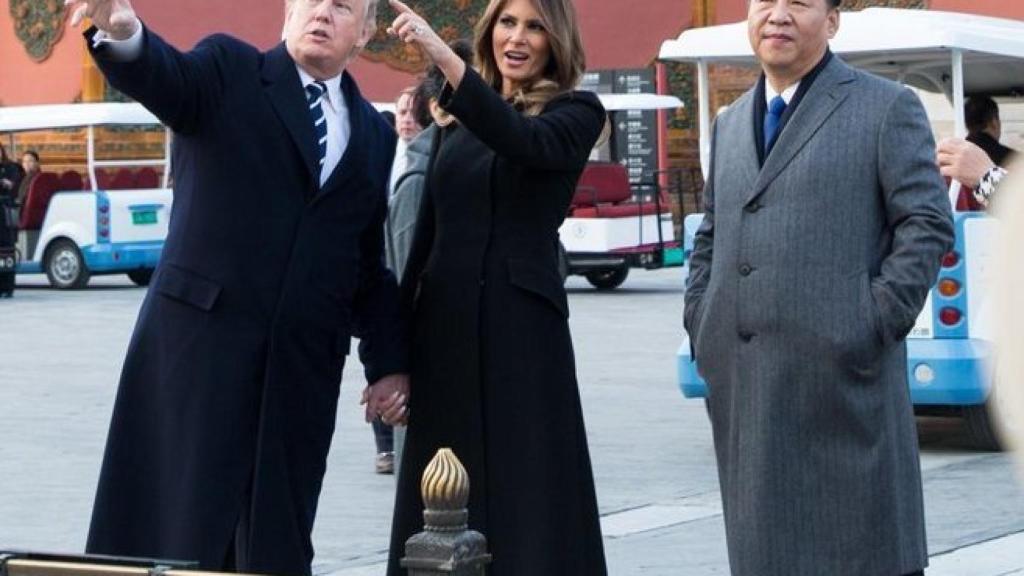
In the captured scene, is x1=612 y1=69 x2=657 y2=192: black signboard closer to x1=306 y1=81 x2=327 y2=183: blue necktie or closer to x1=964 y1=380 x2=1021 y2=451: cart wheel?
x1=964 y1=380 x2=1021 y2=451: cart wheel

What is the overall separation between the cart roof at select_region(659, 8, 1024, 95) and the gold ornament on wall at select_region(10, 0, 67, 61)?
21.2 metres

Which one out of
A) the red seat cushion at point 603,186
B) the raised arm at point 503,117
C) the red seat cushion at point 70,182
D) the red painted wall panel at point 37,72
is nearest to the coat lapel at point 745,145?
the raised arm at point 503,117

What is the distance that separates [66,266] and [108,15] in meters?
20.3

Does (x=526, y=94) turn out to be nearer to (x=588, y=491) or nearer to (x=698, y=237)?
(x=698, y=237)

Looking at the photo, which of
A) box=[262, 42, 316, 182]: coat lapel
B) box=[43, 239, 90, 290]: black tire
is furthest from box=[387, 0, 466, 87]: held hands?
box=[43, 239, 90, 290]: black tire

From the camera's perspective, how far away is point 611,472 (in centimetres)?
982

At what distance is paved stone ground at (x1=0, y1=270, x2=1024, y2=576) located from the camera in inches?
304

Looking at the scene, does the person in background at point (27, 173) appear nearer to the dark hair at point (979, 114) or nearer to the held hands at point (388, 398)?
the dark hair at point (979, 114)

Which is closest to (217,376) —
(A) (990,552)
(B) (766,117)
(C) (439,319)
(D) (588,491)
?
(C) (439,319)

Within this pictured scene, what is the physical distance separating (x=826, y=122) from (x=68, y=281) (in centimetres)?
2035

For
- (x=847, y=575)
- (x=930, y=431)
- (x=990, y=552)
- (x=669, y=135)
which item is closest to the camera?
(x=847, y=575)

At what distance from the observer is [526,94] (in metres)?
5.06

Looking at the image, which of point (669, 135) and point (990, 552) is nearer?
Result: point (990, 552)

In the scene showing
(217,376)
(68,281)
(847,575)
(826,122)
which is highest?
(826,122)
